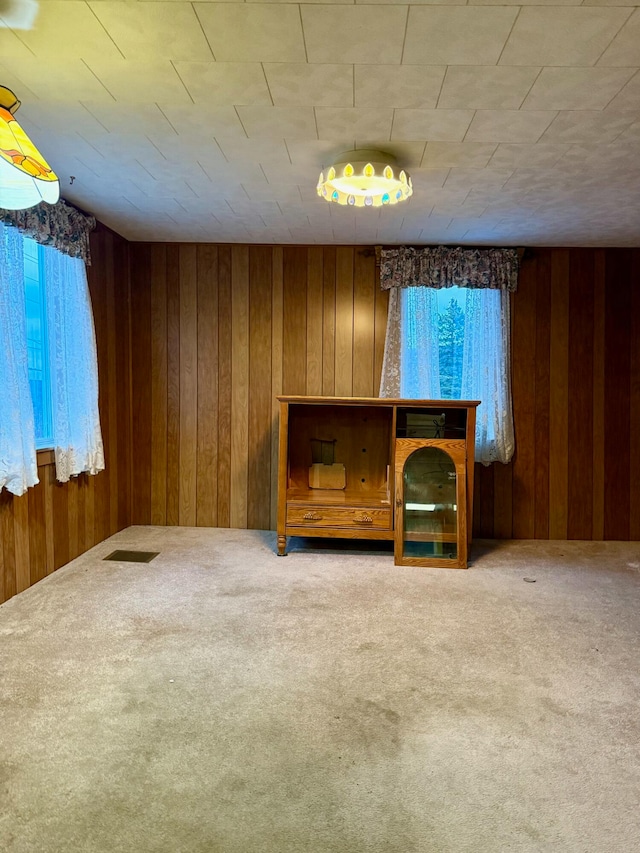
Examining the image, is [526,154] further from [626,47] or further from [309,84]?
[309,84]

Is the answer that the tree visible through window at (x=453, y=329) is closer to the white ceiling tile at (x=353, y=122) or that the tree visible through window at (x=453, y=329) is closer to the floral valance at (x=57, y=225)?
the white ceiling tile at (x=353, y=122)

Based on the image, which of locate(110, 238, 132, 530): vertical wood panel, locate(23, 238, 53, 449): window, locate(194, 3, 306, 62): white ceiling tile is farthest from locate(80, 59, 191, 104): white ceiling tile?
locate(110, 238, 132, 530): vertical wood panel

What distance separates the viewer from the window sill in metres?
2.84

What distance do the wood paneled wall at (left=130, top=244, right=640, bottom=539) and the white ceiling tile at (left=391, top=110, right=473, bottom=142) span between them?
171cm

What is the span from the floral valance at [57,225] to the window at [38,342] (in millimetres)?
174

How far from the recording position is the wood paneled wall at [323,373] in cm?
386

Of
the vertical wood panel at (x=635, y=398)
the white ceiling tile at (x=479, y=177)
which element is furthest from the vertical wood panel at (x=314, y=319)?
the vertical wood panel at (x=635, y=398)

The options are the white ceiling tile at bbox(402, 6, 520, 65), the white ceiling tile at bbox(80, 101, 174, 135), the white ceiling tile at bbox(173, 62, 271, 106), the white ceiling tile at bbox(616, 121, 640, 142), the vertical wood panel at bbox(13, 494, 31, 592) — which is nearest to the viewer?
the white ceiling tile at bbox(402, 6, 520, 65)

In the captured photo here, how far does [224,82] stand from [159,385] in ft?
8.48

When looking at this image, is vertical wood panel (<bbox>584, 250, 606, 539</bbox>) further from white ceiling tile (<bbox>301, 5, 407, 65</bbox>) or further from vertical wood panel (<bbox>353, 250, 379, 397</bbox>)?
white ceiling tile (<bbox>301, 5, 407, 65</bbox>)

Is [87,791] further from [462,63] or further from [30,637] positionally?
[462,63]

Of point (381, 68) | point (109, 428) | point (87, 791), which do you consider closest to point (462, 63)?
point (381, 68)

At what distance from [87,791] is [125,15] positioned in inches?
86.0

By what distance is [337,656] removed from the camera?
204 centimetres
